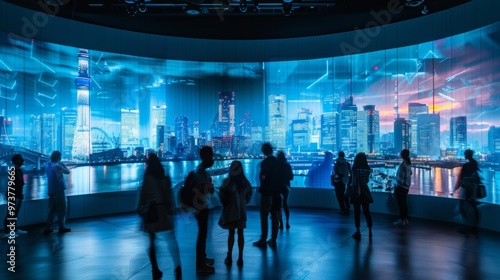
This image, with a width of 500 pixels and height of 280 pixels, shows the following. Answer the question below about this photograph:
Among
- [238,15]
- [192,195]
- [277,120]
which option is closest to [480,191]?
[277,120]

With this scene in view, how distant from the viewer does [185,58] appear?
10648 millimetres

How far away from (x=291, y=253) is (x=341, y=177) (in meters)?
3.91

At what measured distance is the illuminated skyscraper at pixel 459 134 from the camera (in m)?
8.10

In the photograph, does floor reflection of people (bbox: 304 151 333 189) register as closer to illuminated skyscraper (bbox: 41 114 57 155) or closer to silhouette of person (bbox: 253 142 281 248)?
silhouette of person (bbox: 253 142 281 248)

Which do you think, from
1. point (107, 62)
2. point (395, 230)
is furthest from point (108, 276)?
point (107, 62)

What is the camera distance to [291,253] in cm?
573

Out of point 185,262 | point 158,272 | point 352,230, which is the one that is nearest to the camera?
point 158,272

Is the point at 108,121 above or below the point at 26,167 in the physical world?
above

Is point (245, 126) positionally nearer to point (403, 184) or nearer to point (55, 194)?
point (403, 184)

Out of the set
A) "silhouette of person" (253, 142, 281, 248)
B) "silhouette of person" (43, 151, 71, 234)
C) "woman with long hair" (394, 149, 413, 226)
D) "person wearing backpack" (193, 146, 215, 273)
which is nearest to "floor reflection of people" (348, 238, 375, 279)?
"silhouette of person" (253, 142, 281, 248)

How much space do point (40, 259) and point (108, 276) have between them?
4.83 ft

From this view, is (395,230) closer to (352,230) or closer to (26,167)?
(352,230)

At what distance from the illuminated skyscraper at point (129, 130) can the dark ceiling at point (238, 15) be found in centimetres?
221

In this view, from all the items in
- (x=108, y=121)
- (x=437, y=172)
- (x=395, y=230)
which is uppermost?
(x=108, y=121)
